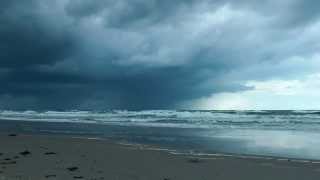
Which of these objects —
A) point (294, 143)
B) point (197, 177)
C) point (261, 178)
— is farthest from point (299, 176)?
point (294, 143)

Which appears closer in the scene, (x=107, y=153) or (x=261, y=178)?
(x=261, y=178)

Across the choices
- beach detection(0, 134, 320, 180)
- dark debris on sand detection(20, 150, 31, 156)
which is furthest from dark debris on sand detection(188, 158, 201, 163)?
dark debris on sand detection(20, 150, 31, 156)

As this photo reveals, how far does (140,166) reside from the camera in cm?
1266

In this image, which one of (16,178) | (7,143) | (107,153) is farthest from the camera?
(7,143)

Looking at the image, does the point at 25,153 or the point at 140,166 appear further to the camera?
the point at 25,153

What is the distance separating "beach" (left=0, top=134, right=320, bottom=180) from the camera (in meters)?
10.9

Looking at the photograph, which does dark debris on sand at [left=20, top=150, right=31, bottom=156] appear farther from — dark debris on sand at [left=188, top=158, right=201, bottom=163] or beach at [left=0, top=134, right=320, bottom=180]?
dark debris on sand at [left=188, top=158, right=201, bottom=163]

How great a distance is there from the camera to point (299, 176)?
37.4 ft

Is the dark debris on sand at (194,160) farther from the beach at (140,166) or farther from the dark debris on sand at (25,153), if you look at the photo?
the dark debris on sand at (25,153)

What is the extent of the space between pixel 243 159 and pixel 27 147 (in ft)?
25.5

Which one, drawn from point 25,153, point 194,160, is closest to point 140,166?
point 194,160

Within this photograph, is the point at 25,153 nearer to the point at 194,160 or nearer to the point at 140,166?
the point at 140,166

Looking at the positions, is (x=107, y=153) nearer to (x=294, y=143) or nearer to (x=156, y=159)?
(x=156, y=159)

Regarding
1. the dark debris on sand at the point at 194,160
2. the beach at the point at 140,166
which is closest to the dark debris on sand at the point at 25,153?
the beach at the point at 140,166
